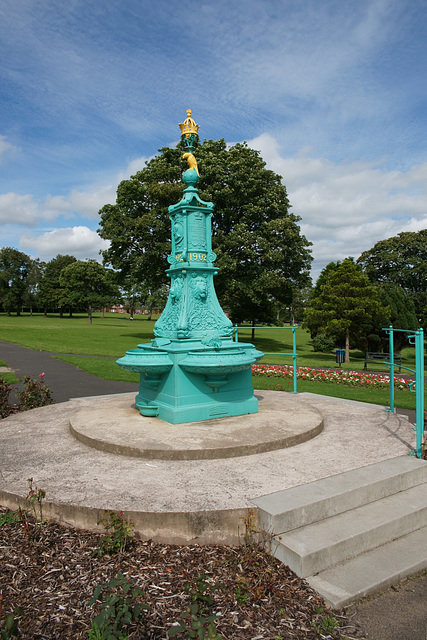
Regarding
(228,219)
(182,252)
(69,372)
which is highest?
(228,219)

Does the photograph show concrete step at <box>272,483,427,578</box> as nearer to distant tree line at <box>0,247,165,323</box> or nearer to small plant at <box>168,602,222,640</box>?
small plant at <box>168,602,222,640</box>

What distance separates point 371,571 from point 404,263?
4231 centimetres

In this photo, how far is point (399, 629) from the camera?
275cm

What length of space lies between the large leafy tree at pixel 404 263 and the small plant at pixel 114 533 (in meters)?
40.8

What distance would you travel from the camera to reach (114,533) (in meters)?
3.30

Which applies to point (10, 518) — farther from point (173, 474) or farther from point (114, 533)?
point (173, 474)

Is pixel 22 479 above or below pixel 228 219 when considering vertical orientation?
below

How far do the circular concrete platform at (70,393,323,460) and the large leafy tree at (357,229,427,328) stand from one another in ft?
123

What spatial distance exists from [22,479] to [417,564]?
12.3 feet

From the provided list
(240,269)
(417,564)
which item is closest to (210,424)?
(417,564)

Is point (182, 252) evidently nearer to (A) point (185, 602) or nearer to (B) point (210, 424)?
(B) point (210, 424)

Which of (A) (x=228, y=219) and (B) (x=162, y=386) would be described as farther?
(A) (x=228, y=219)

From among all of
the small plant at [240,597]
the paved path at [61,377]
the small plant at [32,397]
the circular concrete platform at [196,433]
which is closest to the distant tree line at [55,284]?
the paved path at [61,377]

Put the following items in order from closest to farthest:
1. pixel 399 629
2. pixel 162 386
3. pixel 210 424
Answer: pixel 399 629, pixel 210 424, pixel 162 386
